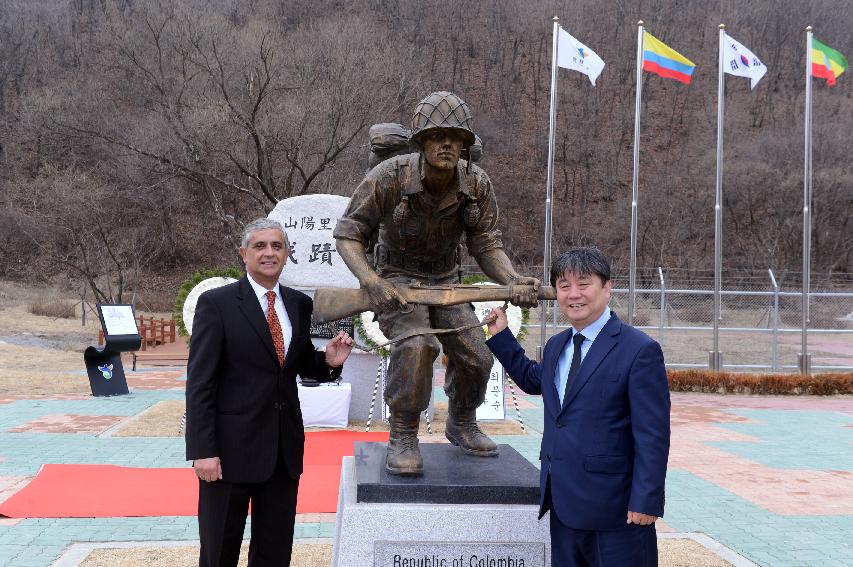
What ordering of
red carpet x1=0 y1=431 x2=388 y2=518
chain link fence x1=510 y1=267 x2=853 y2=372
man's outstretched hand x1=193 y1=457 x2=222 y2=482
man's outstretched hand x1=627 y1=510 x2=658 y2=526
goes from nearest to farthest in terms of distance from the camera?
man's outstretched hand x1=627 y1=510 x2=658 y2=526 < man's outstretched hand x1=193 y1=457 x2=222 y2=482 < red carpet x1=0 y1=431 x2=388 y2=518 < chain link fence x1=510 y1=267 x2=853 y2=372

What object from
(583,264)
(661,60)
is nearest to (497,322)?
(583,264)

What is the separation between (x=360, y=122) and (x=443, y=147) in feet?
63.5

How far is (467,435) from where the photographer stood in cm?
398

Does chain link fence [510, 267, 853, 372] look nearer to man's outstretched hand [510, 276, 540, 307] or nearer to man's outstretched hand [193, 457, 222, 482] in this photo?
man's outstretched hand [510, 276, 540, 307]

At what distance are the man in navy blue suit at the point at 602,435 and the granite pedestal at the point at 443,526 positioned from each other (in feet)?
1.38

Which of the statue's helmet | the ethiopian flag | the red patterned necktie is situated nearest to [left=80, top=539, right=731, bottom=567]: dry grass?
the red patterned necktie

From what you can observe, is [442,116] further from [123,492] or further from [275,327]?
[123,492]

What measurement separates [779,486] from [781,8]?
51.6 metres

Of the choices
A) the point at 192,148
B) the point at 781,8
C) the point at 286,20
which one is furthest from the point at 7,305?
the point at 781,8

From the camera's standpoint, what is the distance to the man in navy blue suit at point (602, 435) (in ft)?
8.27

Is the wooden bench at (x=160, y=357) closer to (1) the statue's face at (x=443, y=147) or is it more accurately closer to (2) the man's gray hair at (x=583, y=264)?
(1) the statue's face at (x=443, y=147)

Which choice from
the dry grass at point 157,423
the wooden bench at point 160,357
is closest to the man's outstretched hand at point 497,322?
the dry grass at point 157,423

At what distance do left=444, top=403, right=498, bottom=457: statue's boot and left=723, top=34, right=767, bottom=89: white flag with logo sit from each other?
1397cm

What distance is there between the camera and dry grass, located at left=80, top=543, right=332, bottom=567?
4.28 m
